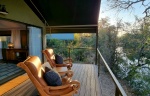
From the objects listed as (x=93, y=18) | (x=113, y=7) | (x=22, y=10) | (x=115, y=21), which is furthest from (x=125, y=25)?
(x=22, y=10)

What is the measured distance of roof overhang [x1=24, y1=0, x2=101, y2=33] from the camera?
586 cm

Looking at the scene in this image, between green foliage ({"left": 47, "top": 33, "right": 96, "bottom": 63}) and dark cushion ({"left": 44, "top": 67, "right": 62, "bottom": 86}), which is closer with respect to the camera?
dark cushion ({"left": 44, "top": 67, "right": 62, "bottom": 86})

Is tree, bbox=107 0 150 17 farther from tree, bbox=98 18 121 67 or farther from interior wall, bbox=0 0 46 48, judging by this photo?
interior wall, bbox=0 0 46 48

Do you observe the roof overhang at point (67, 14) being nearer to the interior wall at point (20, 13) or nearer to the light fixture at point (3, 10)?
the interior wall at point (20, 13)

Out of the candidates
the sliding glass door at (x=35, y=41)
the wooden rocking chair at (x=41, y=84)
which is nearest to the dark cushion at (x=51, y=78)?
the wooden rocking chair at (x=41, y=84)

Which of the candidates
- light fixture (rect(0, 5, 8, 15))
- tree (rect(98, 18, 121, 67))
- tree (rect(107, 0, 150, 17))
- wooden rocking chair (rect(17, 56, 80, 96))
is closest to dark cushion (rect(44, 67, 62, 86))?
wooden rocking chair (rect(17, 56, 80, 96))

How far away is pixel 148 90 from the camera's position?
6.44 metres

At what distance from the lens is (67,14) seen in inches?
260

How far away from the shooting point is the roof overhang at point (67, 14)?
231 inches

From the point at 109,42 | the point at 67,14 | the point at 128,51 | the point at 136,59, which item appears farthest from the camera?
the point at 109,42

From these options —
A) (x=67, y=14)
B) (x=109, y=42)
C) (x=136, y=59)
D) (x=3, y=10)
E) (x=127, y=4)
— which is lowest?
(x=136, y=59)

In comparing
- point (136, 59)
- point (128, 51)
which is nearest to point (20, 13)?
point (128, 51)

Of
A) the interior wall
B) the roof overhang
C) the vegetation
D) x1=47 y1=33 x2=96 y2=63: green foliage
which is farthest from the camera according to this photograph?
x1=47 y1=33 x2=96 y2=63: green foliage

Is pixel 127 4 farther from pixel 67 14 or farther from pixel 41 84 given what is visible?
pixel 41 84
